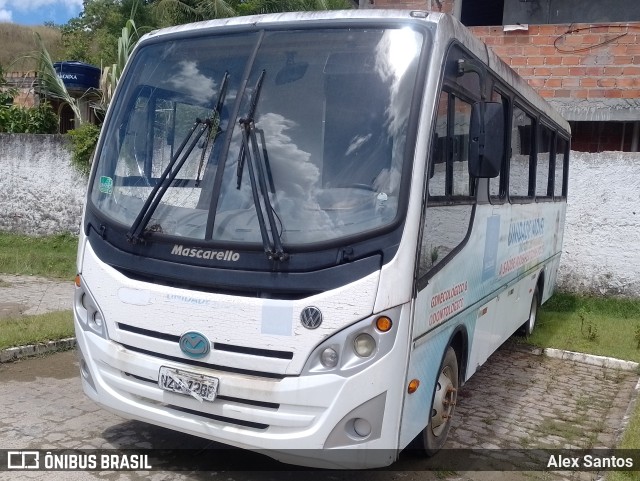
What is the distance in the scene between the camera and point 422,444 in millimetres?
4672

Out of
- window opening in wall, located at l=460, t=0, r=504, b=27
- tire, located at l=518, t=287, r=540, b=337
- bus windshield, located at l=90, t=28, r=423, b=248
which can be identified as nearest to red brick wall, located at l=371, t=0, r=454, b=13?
window opening in wall, located at l=460, t=0, r=504, b=27

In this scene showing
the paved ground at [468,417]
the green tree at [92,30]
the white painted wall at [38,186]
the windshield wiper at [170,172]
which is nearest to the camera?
the windshield wiper at [170,172]

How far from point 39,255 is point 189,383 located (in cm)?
967

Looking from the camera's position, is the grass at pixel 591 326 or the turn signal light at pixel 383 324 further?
the grass at pixel 591 326

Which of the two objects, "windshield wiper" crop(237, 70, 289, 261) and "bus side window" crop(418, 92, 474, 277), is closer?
"windshield wiper" crop(237, 70, 289, 261)

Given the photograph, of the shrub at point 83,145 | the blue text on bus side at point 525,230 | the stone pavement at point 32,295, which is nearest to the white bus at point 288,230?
the blue text on bus side at point 525,230

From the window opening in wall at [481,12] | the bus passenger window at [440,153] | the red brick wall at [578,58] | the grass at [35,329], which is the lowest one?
the grass at [35,329]

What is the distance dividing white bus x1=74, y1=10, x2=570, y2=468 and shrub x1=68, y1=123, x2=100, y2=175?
942cm

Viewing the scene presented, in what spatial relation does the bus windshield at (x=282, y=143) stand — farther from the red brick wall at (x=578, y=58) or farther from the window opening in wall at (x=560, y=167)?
the red brick wall at (x=578, y=58)

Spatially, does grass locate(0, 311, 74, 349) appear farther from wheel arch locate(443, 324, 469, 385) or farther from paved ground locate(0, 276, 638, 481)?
wheel arch locate(443, 324, 469, 385)

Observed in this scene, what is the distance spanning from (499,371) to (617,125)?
663 cm

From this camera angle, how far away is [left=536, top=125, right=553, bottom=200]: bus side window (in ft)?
24.9

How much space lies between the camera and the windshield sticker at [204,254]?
3.83 meters

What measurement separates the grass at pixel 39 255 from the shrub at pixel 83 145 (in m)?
1.38
